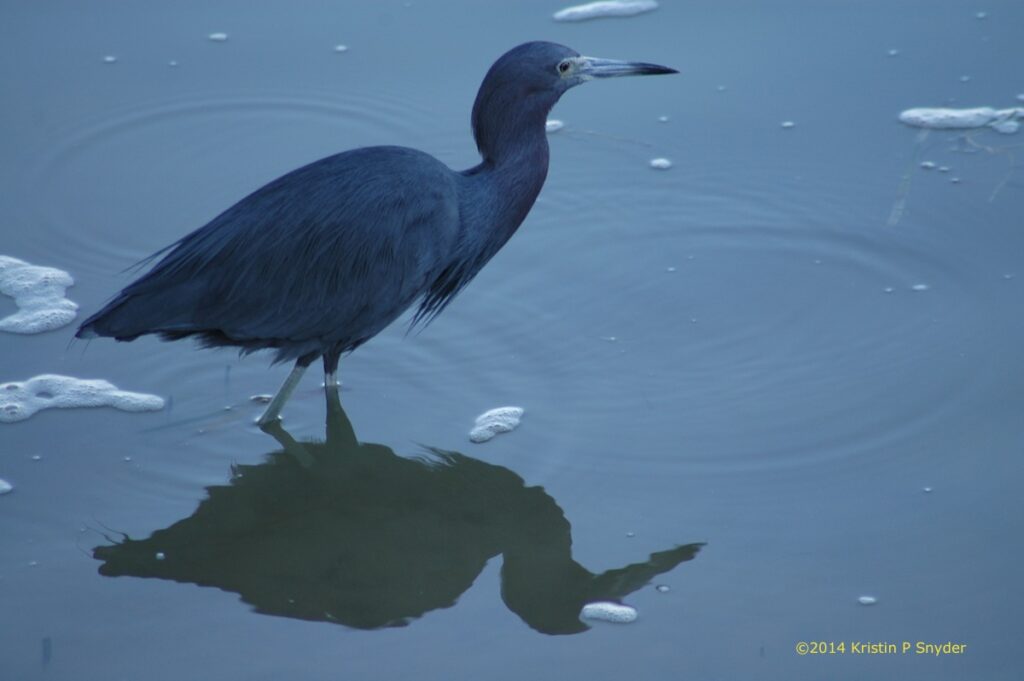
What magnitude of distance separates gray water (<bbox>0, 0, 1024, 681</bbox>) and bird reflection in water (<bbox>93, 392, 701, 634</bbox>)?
0.05 ft

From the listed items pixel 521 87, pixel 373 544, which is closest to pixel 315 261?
pixel 521 87

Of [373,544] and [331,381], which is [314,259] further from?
[373,544]

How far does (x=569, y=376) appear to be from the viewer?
17.8ft

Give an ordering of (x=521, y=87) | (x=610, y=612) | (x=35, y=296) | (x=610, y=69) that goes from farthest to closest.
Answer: (x=35, y=296) → (x=610, y=69) → (x=521, y=87) → (x=610, y=612)

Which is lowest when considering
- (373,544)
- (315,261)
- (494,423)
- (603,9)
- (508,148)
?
(373,544)

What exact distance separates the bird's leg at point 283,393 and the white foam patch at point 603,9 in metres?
3.01

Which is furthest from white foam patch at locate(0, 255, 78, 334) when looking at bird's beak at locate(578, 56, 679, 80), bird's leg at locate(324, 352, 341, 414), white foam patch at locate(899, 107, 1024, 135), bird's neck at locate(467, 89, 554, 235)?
white foam patch at locate(899, 107, 1024, 135)

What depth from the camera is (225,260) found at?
17.3 ft

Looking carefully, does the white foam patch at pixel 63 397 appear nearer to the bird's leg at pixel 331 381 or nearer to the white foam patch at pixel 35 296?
the white foam patch at pixel 35 296

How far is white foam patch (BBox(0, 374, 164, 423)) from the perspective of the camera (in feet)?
17.5

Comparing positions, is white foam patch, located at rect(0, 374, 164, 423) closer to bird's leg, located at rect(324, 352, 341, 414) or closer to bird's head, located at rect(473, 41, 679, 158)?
bird's leg, located at rect(324, 352, 341, 414)

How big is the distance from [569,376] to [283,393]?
3.50 feet

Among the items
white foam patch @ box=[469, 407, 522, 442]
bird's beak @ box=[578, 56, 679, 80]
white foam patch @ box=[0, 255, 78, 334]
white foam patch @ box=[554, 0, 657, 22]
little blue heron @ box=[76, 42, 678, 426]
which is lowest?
white foam patch @ box=[469, 407, 522, 442]

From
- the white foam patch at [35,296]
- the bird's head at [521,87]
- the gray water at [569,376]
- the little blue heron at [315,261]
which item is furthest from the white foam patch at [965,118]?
the white foam patch at [35,296]
